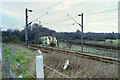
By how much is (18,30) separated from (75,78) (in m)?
25.2

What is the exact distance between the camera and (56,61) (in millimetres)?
5125

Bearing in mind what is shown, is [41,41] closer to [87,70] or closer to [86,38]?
[86,38]

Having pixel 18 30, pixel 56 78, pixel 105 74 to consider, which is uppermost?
pixel 18 30

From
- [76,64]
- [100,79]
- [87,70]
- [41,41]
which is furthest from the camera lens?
[41,41]

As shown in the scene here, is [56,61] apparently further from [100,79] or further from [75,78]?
[100,79]

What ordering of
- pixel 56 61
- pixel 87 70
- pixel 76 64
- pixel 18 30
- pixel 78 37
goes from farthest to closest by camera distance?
pixel 18 30, pixel 78 37, pixel 56 61, pixel 76 64, pixel 87 70

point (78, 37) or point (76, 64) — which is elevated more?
point (78, 37)

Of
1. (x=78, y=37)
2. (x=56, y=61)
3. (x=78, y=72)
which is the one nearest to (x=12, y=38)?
(x=78, y=37)

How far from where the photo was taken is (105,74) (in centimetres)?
357

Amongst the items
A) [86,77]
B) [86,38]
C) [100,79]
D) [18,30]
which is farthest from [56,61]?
[18,30]

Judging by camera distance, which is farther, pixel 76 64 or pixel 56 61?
pixel 56 61

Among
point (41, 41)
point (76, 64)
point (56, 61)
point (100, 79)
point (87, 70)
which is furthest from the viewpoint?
point (41, 41)

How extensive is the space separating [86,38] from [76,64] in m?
20.5

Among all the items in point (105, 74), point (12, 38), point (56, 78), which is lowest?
point (56, 78)
